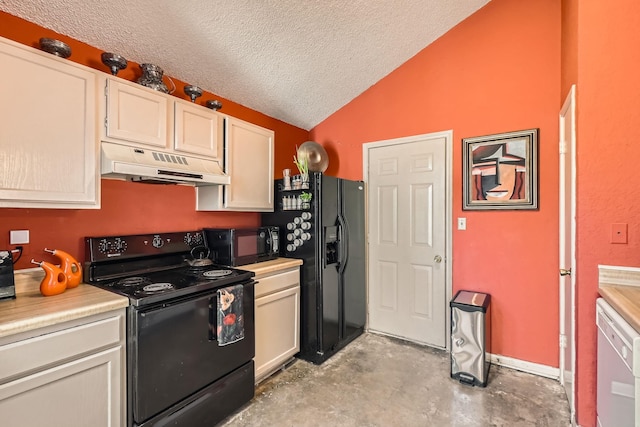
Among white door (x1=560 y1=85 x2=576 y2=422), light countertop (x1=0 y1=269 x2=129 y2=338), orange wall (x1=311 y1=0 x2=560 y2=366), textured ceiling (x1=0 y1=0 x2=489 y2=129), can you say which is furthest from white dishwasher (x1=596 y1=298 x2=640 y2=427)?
textured ceiling (x1=0 y1=0 x2=489 y2=129)

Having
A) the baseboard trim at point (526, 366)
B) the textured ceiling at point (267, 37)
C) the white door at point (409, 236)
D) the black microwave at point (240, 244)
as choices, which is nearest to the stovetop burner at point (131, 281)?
the black microwave at point (240, 244)

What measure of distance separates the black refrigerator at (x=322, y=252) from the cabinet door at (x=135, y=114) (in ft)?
3.89

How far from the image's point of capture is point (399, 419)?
2002 mm

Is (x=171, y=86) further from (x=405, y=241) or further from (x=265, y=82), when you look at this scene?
(x=405, y=241)

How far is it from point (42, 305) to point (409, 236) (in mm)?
2821

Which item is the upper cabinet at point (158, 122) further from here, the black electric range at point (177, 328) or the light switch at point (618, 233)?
the light switch at point (618, 233)

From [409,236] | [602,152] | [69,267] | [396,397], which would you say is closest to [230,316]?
[69,267]

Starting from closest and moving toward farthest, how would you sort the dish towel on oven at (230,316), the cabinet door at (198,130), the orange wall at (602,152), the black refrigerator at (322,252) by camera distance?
1. the orange wall at (602,152)
2. the dish towel on oven at (230,316)
3. the cabinet door at (198,130)
4. the black refrigerator at (322,252)

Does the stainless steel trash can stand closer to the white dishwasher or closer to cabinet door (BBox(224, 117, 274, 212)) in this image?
the white dishwasher

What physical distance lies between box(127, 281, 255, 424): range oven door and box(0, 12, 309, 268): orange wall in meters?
0.77

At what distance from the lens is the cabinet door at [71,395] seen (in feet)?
4.09

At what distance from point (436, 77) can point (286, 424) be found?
3175 mm

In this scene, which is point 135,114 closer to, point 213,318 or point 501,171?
point 213,318

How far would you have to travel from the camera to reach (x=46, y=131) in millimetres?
1572
